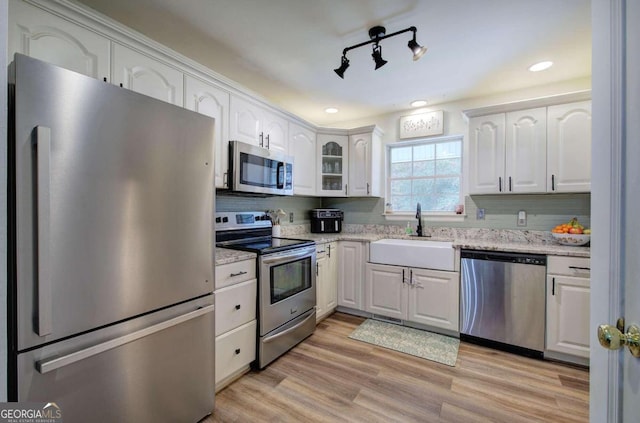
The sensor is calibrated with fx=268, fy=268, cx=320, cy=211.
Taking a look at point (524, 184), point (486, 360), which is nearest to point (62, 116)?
point (486, 360)

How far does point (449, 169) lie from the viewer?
3.32 meters

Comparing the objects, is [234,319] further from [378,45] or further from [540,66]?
[540,66]

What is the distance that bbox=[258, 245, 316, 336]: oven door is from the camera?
81.8 inches

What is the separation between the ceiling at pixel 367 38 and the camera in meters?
1.68

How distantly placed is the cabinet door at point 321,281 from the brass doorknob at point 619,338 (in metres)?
2.31

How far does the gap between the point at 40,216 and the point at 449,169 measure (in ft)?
11.6

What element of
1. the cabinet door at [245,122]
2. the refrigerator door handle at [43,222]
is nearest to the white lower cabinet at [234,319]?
the refrigerator door handle at [43,222]

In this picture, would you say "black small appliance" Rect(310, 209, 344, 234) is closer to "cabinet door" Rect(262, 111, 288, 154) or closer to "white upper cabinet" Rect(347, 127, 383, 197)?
"white upper cabinet" Rect(347, 127, 383, 197)

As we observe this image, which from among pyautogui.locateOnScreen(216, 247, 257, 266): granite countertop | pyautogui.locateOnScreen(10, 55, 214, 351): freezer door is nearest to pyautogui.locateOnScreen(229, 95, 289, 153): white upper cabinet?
pyautogui.locateOnScreen(10, 55, 214, 351): freezer door

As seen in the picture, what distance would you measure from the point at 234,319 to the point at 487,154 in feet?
9.25

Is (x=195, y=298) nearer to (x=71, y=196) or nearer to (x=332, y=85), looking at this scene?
(x=71, y=196)

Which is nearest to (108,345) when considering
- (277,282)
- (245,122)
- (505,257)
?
(277,282)

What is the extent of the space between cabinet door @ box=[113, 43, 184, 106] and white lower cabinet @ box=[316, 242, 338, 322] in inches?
72.4

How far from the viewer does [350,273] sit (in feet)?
10.3
